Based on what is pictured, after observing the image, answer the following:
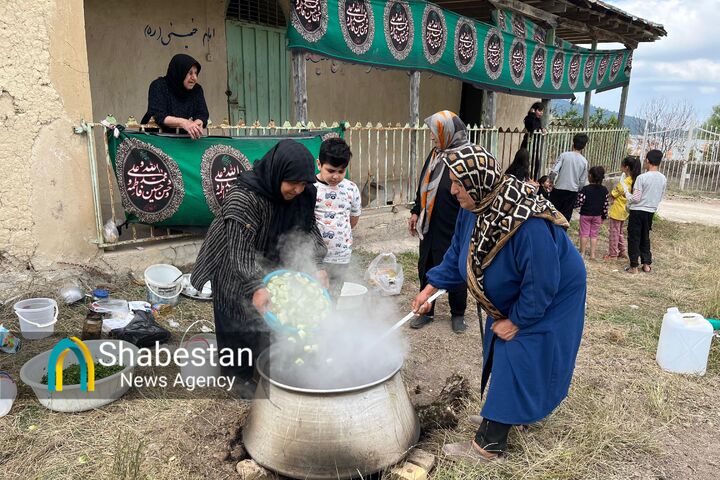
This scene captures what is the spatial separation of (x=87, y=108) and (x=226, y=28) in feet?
10.6

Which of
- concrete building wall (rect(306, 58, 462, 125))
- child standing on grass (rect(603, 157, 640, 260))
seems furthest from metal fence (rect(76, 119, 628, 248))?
child standing on grass (rect(603, 157, 640, 260))

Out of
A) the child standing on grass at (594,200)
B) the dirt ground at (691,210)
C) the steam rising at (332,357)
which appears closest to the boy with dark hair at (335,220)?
the steam rising at (332,357)

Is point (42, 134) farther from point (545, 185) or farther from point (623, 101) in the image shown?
point (623, 101)

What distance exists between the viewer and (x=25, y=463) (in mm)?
2605

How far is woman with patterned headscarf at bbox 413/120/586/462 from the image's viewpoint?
2.27 m

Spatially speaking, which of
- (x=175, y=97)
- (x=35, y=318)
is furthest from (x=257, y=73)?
(x=35, y=318)

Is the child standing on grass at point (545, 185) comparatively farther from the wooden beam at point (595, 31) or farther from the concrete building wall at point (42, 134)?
the concrete building wall at point (42, 134)

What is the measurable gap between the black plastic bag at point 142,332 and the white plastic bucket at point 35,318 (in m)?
0.58

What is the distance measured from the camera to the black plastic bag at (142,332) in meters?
3.78

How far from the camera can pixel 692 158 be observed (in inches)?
650

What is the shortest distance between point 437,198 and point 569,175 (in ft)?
12.7

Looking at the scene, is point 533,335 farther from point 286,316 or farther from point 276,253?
point 276,253

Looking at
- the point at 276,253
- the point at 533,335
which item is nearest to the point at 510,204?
Result: the point at 533,335

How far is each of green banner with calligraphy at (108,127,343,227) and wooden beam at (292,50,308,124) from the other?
1.06 metres
